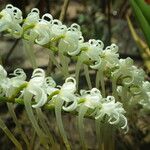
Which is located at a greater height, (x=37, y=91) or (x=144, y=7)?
(x=144, y=7)

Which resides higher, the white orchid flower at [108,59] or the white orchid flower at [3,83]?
the white orchid flower at [108,59]

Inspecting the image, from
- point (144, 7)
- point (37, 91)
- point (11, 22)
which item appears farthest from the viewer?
point (144, 7)

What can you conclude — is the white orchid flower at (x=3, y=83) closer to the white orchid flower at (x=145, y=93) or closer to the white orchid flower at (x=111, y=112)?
the white orchid flower at (x=111, y=112)

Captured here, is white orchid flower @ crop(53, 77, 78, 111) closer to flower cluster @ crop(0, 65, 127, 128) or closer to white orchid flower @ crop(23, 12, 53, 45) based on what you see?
flower cluster @ crop(0, 65, 127, 128)

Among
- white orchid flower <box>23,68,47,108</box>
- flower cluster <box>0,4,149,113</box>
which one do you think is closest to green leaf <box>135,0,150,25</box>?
flower cluster <box>0,4,149,113</box>

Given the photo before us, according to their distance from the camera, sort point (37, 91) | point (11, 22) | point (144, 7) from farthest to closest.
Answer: point (144, 7) → point (11, 22) → point (37, 91)

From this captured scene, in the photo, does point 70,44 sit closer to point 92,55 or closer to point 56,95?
point 92,55

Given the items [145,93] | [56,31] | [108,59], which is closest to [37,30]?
[56,31]

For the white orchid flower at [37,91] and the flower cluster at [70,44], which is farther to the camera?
the flower cluster at [70,44]

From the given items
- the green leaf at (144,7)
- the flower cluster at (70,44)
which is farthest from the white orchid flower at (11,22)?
the green leaf at (144,7)

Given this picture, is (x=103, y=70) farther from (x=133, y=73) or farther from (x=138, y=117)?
(x=138, y=117)

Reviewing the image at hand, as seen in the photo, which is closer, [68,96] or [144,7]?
[68,96]
